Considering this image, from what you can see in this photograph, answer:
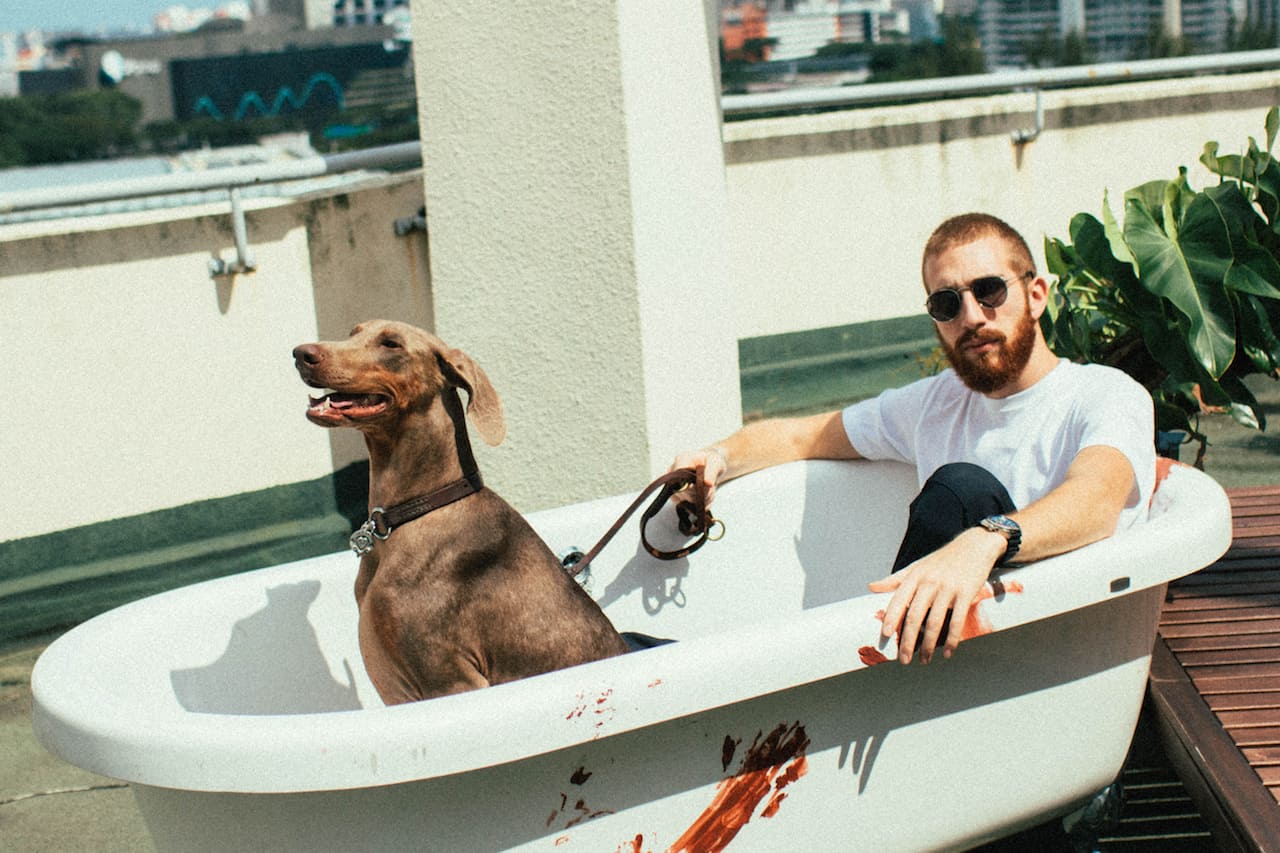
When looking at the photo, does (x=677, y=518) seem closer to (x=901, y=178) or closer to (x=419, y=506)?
(x=419, y=506)

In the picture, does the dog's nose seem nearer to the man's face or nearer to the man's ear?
the man's face

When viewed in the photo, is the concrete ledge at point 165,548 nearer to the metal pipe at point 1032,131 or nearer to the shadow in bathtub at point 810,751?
the shadow in bathtub at point 810,751

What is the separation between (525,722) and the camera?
190cm

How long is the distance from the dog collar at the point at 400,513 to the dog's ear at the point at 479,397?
11 cm

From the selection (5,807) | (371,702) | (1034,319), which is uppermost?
(1034,319)

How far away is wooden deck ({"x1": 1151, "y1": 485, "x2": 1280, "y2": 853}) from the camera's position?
7.90 ft

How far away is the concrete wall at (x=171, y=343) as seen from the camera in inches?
168

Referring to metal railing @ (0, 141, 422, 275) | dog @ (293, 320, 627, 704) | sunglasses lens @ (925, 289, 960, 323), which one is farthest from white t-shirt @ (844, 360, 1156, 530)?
metal railing @ (0, 141, 422, 275)

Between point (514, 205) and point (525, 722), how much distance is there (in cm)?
227

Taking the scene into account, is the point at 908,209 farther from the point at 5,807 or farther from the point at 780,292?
the point at 5,807

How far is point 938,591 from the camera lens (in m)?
2.18

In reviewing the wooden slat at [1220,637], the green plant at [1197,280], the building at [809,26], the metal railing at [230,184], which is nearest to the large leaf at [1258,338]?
the green plant at [1197,280]

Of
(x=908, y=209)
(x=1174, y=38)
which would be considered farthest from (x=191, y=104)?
(x=908, y=209)

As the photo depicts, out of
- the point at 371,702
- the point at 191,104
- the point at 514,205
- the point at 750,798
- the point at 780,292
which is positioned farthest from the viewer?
the point at 191,104
